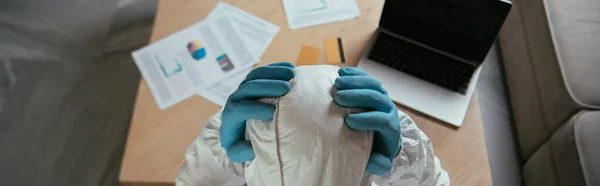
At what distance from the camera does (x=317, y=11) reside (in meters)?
1.24

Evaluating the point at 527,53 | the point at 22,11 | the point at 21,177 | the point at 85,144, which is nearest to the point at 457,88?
the point at 527,53

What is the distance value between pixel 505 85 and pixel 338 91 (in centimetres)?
116

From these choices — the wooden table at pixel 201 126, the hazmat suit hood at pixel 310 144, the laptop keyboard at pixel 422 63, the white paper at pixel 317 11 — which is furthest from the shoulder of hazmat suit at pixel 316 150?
the white paper at pixel 317 11

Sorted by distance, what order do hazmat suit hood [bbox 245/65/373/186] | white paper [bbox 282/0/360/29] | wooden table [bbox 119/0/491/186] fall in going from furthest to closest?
white paper [bbox 282/0/360/29] → wooden table [bbox 119/0/491/186] → hazmat suit hood [bbox 245/65/373/186]

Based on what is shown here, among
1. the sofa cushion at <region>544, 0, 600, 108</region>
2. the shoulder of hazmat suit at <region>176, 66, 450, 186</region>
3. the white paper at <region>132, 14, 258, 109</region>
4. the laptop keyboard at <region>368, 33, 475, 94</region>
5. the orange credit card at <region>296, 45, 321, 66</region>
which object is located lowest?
the sofa cushion at <region>544, 0, 600, 108</region>

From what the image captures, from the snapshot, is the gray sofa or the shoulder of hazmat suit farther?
the gray sofa

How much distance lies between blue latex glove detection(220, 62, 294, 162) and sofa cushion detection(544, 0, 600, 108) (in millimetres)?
840

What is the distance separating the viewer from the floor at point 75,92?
143 cm

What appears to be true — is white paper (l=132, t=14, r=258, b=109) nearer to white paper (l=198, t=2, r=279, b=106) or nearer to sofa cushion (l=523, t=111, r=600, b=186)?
white paper (l=198, t=2, r=279, b=106)

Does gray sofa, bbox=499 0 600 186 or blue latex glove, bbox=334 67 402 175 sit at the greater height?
blue latex glove, bbox=334 67 402 175

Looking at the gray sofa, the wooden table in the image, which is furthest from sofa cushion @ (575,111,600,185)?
the wooden table

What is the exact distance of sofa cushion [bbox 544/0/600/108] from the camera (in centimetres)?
122

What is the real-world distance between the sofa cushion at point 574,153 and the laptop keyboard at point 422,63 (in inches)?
11.1

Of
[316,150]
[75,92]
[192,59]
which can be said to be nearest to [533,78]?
[192,59]
